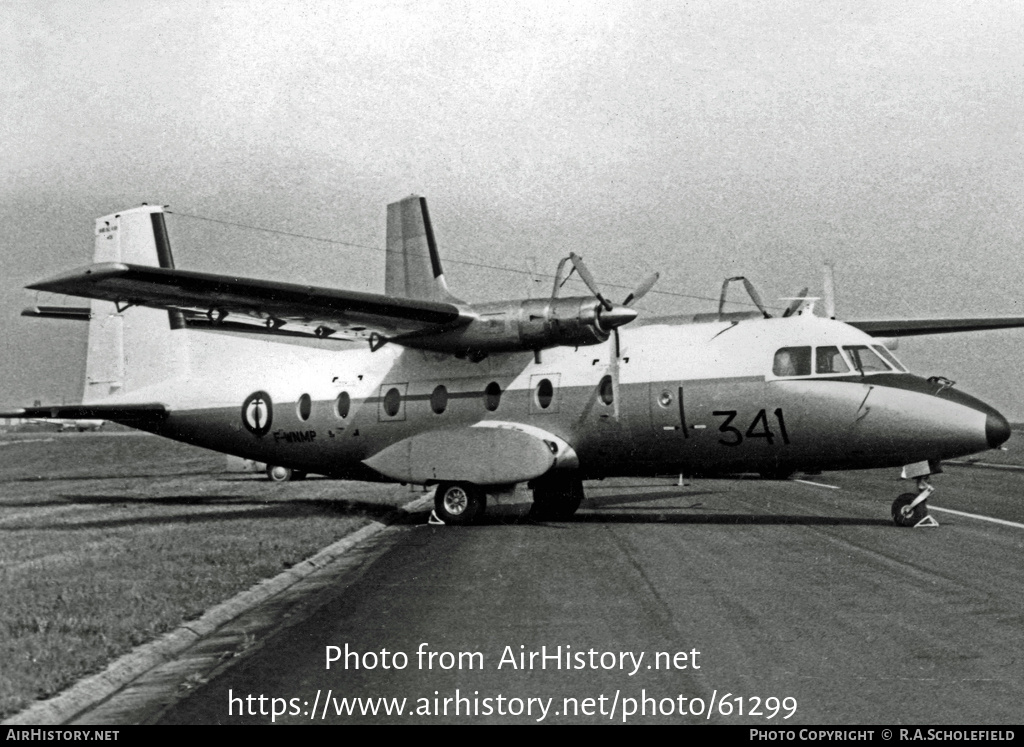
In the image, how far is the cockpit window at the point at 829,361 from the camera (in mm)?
17375

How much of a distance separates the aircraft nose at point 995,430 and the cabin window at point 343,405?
12.0 metres

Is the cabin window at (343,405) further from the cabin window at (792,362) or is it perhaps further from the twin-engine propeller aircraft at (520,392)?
the cabin window at (792,362)

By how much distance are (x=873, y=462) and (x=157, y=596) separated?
1153cm

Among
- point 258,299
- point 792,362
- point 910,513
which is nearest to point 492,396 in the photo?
point 258,299

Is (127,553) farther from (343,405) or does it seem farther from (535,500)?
(535,500)

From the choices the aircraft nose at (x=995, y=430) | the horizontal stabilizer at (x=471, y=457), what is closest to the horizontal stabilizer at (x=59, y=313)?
the horizontal stabilizer at (x=471, y=457)

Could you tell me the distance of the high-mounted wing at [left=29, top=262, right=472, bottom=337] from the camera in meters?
16.4

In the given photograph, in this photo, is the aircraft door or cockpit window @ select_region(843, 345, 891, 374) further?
the aircraft door

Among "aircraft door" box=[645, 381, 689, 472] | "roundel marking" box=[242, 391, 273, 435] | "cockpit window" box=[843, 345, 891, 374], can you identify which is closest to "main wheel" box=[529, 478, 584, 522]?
"aircraft door" box=[645, 381, 689, 472]

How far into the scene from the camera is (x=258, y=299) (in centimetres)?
1845

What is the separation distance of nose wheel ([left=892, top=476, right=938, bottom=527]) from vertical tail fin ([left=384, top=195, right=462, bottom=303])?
40.1ft

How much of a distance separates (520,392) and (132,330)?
10.6 meters

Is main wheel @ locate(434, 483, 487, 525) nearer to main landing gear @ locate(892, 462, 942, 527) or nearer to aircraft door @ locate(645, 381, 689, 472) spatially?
aircraft door @ locate(645, 381, 689, 472)
